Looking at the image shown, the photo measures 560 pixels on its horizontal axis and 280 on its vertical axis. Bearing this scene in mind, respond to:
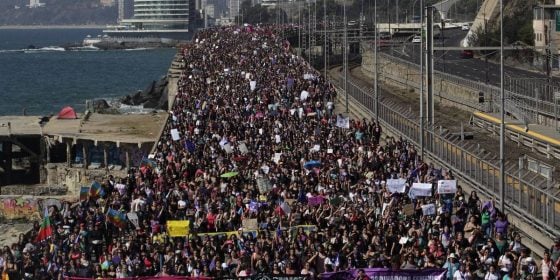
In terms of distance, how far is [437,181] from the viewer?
2466 centimetres

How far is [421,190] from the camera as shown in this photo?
24359mm

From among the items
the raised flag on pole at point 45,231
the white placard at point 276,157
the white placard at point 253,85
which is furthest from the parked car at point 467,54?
the raised flag on pole at point 45,231

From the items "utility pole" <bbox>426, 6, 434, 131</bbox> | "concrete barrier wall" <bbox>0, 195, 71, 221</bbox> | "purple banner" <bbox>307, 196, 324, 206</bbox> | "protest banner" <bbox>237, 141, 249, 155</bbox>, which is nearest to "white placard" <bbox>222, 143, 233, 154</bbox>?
"protest banner" <bbox>237, 141, 249, 155</bbox>

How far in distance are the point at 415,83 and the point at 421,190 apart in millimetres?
47356

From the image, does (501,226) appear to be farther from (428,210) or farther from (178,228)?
(178,228)

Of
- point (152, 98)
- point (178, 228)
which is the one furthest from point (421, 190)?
point (152, 98)

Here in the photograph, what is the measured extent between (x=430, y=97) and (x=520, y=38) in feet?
131

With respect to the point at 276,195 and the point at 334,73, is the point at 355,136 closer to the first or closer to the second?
the point at 276,195

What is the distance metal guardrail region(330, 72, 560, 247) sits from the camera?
22.0m

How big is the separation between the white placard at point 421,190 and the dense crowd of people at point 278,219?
177mm

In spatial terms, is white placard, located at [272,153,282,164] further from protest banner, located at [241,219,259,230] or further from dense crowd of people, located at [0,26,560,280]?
protest banner, located at [241,219,259,230]

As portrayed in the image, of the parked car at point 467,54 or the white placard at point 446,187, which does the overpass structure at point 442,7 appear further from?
the white placard at point 446,187

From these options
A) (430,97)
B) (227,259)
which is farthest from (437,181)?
(430,97)

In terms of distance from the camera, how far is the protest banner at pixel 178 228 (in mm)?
22969
